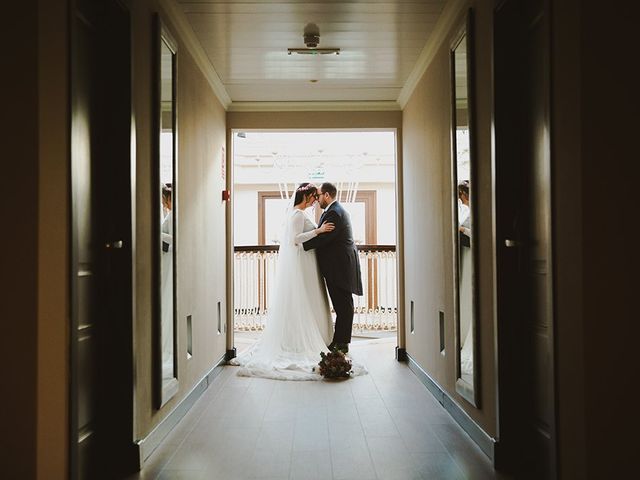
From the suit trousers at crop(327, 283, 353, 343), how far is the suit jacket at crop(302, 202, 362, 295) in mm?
63

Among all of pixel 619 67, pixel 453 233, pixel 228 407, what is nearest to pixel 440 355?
pixel 453 233

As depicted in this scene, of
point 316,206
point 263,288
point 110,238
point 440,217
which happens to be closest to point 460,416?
point 440,217

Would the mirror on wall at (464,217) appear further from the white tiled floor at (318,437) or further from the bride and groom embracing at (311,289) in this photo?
the bride and groom embracing at (311,289)

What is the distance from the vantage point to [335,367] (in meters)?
4.68

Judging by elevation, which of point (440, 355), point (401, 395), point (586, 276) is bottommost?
point (401, 395)

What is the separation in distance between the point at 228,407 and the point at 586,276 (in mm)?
2608

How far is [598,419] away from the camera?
171 cm

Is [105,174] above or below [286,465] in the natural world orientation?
above

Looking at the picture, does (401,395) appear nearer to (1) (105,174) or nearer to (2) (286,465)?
(2) (286,465)

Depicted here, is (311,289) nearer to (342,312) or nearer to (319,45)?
(342,312)

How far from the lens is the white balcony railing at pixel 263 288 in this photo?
26.0 ft

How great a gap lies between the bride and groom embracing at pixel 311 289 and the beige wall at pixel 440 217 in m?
0.74

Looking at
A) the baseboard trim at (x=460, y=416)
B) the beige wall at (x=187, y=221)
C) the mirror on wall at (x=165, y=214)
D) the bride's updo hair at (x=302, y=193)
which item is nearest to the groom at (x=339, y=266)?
the bride's updo hair at (x=302, y=193)

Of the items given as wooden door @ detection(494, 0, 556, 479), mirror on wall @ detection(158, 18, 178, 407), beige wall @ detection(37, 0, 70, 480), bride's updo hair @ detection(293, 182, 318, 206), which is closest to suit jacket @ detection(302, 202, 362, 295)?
bride's updo hair @ detection(293, 182, 318, 206)
